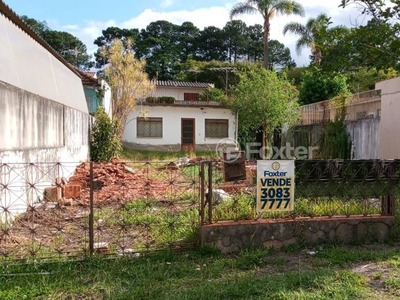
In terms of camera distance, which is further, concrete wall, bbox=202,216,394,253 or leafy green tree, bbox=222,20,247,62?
leafy green tree, bbox=222,20,247,62

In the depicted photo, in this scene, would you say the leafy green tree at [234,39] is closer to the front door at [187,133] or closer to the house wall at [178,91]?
the house wall at [178,91]

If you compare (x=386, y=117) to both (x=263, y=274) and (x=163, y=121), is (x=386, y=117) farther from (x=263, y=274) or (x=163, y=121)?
(x=163, y=121)

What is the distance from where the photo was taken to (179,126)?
2092 cm

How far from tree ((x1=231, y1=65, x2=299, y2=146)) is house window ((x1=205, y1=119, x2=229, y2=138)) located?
3.11 metres

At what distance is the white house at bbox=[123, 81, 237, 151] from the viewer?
20.5 m

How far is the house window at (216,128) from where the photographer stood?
21.3 metres

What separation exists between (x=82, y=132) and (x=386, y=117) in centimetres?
945

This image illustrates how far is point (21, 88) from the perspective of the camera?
19.9ft

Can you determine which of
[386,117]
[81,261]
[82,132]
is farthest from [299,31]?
[81,261]

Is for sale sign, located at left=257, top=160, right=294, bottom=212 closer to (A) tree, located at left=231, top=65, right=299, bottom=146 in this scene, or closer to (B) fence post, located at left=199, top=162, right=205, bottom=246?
(B) fence post, located at left=199, top=162, right=205, bottom=246

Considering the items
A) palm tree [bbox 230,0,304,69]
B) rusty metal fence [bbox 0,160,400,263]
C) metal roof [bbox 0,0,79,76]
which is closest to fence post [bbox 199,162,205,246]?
rusty metal fence [bbox 0,160,400,263]

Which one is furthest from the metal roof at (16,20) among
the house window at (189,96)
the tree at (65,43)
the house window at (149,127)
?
the tree at (65,43)

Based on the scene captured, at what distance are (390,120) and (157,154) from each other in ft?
39.1

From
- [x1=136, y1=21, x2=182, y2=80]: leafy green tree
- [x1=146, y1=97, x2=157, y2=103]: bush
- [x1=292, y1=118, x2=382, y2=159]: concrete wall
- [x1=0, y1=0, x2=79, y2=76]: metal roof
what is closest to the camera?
[x1=0, y1=0, x2=79, y2=76]: metal roof
